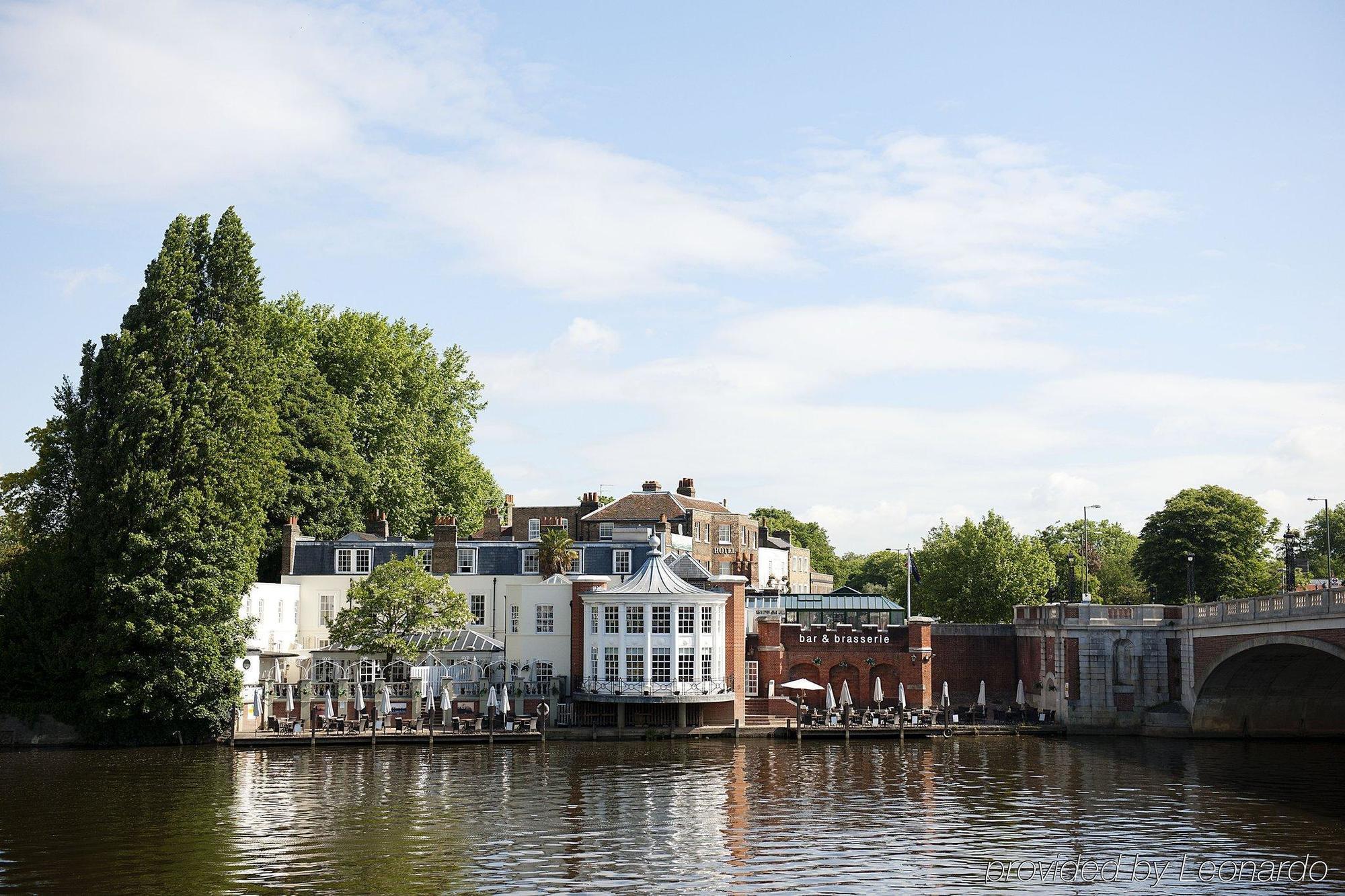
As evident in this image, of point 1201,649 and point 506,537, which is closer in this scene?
point 1201,649

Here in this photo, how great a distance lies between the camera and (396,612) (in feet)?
213

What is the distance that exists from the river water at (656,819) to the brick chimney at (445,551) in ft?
44.7

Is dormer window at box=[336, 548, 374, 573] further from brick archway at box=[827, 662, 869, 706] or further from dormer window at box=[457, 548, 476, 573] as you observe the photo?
brick archway at box=[827, 662, 869, 706]

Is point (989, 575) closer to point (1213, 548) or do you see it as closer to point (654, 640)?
point (1213, 548)

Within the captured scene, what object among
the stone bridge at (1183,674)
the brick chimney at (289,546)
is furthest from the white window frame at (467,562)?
the stone bridge at (1183,674)

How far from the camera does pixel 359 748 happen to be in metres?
58.9

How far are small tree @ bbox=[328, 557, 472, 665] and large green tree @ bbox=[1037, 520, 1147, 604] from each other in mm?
54620

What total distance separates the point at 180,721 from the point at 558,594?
18.6m

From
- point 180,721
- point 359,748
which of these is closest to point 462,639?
point 359,748

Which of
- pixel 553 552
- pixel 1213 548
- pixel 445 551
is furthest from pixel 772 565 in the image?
pixel 445 551

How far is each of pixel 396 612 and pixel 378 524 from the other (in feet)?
43.8

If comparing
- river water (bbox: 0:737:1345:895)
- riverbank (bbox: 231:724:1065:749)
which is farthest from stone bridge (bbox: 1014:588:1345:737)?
river water (bbox: 0:737:1345:895)

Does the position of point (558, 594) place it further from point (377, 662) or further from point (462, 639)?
point (377, 662)

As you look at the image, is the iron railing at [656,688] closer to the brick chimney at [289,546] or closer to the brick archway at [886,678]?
the brick archway at [886,678]
